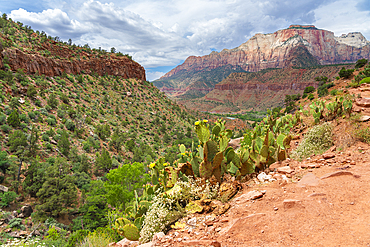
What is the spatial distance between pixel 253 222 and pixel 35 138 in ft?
79.4

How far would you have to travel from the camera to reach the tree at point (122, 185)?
52.0 ft

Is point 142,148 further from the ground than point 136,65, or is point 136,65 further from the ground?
point 136,65

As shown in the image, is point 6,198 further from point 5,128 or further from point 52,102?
point 52,102

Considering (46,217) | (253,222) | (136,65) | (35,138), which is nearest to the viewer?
(253,222)

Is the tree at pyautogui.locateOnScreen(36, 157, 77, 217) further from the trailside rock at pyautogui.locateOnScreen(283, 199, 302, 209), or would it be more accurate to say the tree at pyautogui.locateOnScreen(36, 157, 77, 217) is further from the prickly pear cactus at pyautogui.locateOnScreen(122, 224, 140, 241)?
the trailside rock at pyautogui.locateOnScreen(283, 199, 302, 209)

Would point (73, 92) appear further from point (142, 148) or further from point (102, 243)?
point (102, 243)

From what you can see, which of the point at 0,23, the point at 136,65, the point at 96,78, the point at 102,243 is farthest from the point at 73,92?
the point at 102,243

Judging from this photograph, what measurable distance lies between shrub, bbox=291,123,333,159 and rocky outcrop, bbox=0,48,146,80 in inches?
1675

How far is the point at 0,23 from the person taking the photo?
33.2 m

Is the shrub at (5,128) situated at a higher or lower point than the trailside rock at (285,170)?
higher

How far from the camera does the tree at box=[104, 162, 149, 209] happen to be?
15.8 m

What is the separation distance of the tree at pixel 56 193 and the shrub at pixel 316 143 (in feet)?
63.2

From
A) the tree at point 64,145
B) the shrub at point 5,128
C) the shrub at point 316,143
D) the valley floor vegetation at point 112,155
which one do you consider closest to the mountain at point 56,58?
the valley floor vegetation at point 112,155

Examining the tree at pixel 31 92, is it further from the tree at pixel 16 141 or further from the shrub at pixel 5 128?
the tree at pixel 16 141
